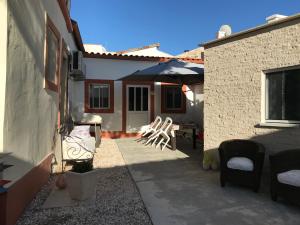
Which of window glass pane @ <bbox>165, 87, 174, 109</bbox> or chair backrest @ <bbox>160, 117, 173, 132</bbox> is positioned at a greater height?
window glass pane @ <bbox>165, 87, 174, 109</bbox>

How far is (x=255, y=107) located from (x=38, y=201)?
174 inches

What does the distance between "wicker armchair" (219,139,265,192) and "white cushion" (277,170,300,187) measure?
1.56 ft

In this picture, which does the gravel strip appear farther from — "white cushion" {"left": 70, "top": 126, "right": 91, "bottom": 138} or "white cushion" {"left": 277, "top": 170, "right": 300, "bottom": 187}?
"white cushion" {"left": 277, "top": 170, "right": 300, "bottom": 187}

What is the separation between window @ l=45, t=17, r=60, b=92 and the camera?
217 inches

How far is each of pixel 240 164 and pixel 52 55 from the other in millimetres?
4821

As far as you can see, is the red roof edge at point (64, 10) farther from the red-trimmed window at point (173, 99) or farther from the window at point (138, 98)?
the red-trimmed window at point (173, 99)

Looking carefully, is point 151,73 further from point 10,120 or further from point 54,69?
point 10,120

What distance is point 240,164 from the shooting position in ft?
14.6

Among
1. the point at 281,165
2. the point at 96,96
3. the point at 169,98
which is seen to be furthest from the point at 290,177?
the point at 96,96

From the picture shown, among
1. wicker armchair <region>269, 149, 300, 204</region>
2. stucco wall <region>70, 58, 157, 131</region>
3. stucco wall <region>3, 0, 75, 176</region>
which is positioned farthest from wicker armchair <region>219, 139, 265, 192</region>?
stucco wall <region>70, 58, 157, 131</region>

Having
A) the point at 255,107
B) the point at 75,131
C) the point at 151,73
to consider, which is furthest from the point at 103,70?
the point at 255,107

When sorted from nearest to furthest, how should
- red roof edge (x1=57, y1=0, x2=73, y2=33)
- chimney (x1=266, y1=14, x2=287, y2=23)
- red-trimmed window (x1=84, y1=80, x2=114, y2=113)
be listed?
chimney (x1=266, y1=14, x2=287, y2=23) → red roof edge (x1=57, y1=0, x2=73, y2=33) → red-trimmed window (x1=84, y1=80, x2=114, y2=113)

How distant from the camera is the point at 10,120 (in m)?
3.15

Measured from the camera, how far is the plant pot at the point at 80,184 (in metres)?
3.98
